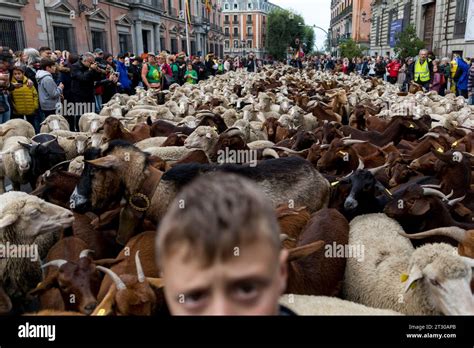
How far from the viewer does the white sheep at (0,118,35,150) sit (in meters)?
7.71

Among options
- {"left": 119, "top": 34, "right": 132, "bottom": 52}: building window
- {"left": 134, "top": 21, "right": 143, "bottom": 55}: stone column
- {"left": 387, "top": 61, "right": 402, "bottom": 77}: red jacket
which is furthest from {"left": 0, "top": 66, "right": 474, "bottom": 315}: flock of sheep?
{"left": 134, "top": 21, "right": 143, "bottom": 55}: stone column

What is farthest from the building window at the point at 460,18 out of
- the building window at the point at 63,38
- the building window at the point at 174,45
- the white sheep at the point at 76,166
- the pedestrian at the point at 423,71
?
the building window at the point at 174,45

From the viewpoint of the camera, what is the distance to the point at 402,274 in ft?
10.8

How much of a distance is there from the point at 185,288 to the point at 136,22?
129 ft

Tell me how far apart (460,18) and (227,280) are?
1097 inches

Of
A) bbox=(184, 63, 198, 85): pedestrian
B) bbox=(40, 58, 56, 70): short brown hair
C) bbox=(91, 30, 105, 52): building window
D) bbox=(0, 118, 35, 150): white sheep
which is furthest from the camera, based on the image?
bbox=(91, 30, 105, 52): building window

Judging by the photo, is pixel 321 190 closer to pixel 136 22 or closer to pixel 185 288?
pixel 185 288

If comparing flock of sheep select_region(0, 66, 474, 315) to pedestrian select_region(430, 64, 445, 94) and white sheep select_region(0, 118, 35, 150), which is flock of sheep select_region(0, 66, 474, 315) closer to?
white sheep select_region(0, 118, 35, 150)

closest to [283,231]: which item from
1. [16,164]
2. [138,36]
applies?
[16,164]

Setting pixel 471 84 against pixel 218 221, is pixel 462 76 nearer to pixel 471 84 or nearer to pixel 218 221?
pixel 471 84

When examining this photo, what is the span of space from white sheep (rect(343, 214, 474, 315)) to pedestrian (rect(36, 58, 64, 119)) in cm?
741

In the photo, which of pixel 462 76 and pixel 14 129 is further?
pixel 462 76

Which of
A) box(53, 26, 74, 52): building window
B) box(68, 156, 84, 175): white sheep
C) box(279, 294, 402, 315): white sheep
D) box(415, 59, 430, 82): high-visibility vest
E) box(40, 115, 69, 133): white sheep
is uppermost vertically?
box(53, 26, 74, 52): building window

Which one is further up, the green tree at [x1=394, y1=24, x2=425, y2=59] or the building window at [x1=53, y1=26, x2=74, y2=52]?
the building window at [x1=53, y1=26, x2=74, y2=52]
